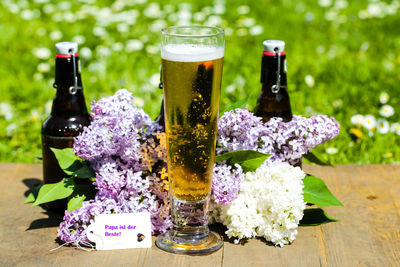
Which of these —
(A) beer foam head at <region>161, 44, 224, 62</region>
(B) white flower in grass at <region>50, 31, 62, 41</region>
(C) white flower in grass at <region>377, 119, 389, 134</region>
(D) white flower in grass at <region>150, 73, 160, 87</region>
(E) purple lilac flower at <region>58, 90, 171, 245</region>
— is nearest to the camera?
(A) beer foam head at <region>161, 44, 224, 62</region>

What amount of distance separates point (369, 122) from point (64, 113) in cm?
246

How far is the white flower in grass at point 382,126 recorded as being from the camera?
431 cm

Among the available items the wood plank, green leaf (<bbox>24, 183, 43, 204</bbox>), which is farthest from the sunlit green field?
green leaf (<bbox>24, 183, 43, 204</bbox>)

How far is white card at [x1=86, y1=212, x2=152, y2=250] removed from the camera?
2.52 metres

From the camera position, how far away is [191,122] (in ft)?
7.48

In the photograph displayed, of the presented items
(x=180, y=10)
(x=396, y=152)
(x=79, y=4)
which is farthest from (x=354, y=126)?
(x=79, y=4)

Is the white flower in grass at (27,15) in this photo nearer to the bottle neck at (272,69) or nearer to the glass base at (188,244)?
the bottle neck at (272,69)

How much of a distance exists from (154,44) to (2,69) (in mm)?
1503

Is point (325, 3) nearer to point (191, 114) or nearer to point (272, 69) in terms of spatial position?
point (272, 69)

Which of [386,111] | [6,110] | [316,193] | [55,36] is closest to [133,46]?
[55,36]

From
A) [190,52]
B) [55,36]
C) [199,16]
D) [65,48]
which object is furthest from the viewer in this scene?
[199,16]

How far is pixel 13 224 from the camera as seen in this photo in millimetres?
2818

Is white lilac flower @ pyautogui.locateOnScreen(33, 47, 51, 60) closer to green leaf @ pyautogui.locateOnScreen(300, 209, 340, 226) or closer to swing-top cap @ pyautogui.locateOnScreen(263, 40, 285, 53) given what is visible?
swing-top cap @ pyautogui.locateOnScreen(263, 40, 285, 53)

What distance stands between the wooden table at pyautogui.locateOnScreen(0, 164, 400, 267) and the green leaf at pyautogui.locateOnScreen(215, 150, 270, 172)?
13.5 inches
